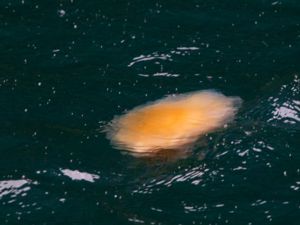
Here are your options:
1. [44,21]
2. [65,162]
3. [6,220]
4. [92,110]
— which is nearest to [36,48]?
[44,21]

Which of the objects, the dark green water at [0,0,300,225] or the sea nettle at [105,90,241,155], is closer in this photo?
the dark green water at [0,0,300,225]

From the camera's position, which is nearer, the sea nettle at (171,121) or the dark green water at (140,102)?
the dark green water at (140,102)

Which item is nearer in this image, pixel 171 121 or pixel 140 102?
pixel 171 121

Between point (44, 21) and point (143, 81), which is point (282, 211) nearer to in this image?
point (143, 81)

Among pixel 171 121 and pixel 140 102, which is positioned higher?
pixel 140 102
